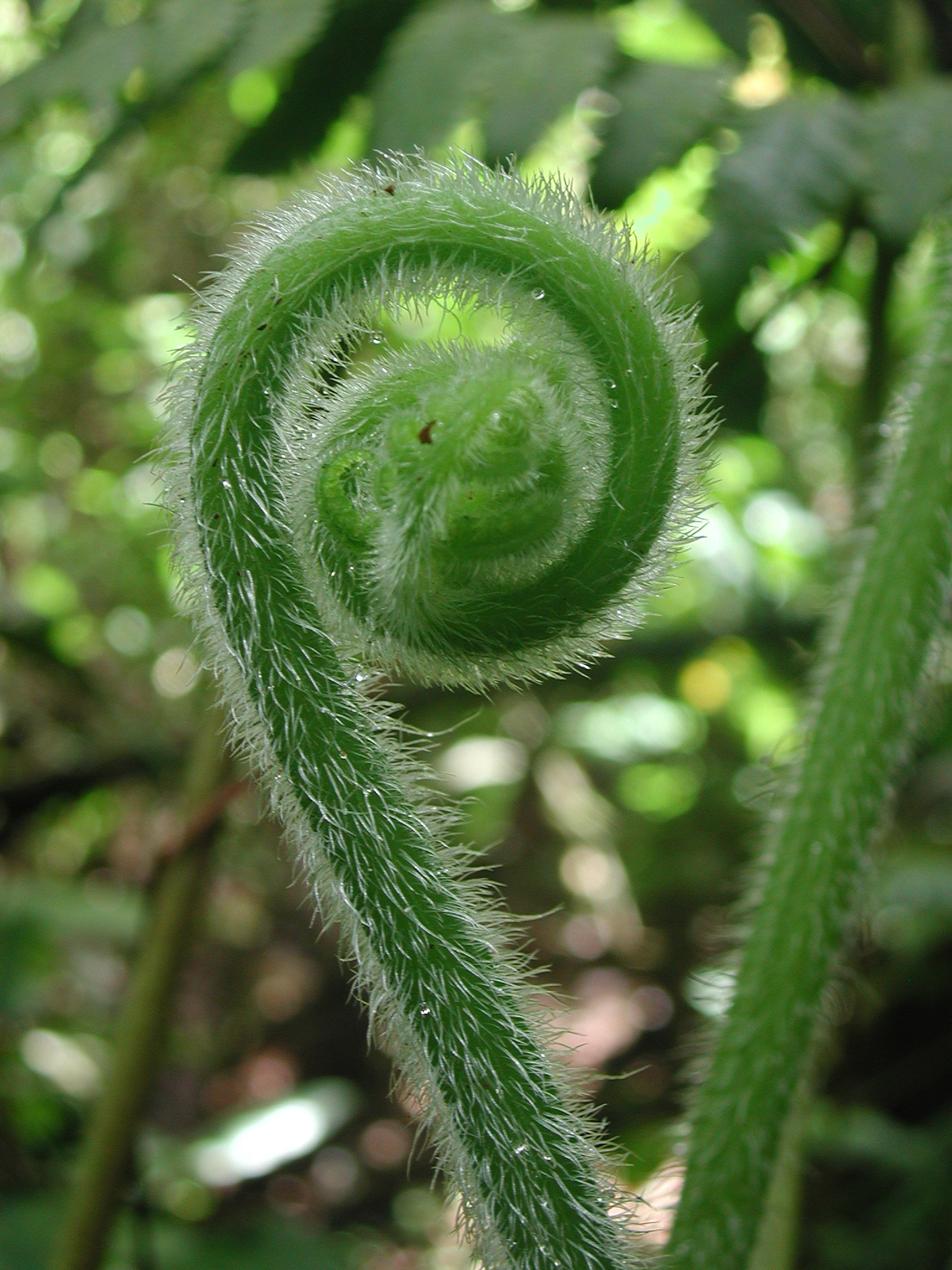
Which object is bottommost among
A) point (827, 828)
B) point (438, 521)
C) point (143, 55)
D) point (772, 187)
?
point (827, 828)

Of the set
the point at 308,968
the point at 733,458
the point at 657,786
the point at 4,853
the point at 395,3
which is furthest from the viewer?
the point at 308,968

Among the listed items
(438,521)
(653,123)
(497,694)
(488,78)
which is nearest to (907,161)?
(653,123)

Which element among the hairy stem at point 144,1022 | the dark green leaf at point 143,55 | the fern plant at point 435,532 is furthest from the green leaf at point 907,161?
the hairy stem at point 144,1022

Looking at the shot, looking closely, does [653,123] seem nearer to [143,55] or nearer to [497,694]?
[143,55]

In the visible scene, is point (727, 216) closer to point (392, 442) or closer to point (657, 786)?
point (392, 442)

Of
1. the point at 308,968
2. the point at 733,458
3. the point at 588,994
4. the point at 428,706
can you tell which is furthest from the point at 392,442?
the point at 308,968

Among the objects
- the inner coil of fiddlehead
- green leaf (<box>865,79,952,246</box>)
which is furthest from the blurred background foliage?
the inner coil of fiddlehead
